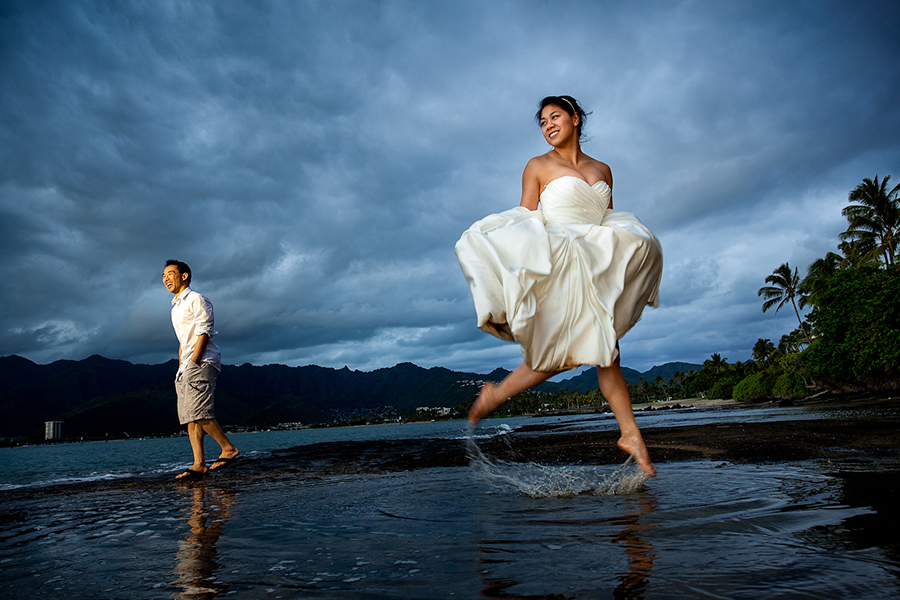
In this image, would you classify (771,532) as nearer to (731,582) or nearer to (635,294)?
(731,582)

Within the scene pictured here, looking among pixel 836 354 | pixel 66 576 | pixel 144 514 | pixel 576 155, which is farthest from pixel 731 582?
pixel 836 354

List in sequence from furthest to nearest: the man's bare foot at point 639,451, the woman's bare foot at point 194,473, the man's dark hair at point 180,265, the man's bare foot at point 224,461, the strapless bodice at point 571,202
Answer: the man's bare foot at point 224,461, the man's dark hair at point 180,265, the woman's bare foot at point 194,473, the strapless bodice at point 571,202, the man's bare foot at point 639,451

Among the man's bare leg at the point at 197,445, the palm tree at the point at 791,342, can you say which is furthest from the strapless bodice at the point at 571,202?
the palm tree at the point at 791,342

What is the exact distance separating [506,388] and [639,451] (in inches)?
34.5

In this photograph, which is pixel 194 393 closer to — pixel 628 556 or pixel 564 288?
pixel 564 288

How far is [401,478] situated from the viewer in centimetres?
425

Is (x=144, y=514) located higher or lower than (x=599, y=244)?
lower

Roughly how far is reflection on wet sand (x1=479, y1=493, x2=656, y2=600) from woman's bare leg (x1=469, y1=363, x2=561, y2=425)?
90 cm

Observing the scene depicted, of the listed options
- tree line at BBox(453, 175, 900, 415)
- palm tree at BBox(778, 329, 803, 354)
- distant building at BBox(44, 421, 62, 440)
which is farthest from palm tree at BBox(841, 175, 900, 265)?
distant building at BBox(44, 421, 62, 440)

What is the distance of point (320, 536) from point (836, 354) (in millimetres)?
36726

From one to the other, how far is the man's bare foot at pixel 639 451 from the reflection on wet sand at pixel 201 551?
2.30 m

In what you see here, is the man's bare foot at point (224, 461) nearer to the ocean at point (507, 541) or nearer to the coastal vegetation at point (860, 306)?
A: the ocean at point (507, 541)

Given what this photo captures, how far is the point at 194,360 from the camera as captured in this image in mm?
5734

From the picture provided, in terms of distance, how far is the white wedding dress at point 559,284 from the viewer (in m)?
2.74
